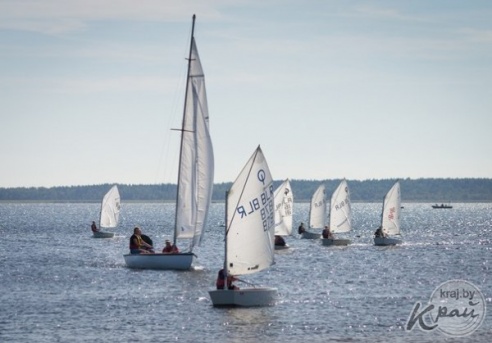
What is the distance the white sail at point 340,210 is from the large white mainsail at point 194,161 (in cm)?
4581

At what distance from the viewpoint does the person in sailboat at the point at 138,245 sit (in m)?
76.0

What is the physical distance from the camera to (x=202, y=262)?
87.0 meters

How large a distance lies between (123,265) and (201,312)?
29498 millimetres

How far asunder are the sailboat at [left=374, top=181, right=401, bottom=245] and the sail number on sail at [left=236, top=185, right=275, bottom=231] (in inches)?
2266

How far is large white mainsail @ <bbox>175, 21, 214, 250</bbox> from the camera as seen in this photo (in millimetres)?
74188

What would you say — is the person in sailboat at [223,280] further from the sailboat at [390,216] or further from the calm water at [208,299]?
the sailboat at [390,216]

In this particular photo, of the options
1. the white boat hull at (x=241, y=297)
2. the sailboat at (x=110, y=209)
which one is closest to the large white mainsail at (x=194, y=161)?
the white boat hull at (x=241, y=297)

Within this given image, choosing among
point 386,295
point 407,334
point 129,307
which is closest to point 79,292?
point 129,307

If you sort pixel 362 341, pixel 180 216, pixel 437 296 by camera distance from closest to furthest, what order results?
pixel 362 341, pixel 437 296, pixel 180 216

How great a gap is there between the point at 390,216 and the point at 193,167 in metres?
46.2

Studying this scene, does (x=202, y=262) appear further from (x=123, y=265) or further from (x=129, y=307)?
(x=129, y=307)

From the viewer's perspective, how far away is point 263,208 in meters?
56.2

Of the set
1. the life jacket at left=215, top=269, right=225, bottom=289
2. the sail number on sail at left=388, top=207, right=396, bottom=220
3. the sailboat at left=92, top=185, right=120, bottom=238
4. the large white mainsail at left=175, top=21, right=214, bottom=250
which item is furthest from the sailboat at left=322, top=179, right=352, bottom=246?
the life jacket at left=215, top=269, right=225, bottom=289

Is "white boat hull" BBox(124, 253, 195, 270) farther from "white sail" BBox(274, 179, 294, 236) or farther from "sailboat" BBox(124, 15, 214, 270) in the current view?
"white sail" BBox(274, 179, 294, 236)
